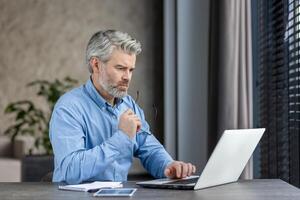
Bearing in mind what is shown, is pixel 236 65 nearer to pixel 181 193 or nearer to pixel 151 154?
pixel 151 154

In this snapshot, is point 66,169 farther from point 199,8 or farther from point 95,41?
point 199,8

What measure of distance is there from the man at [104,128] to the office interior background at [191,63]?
19 cm

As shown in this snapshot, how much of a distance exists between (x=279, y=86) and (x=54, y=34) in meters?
3.50

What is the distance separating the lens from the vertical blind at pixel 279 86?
306cm

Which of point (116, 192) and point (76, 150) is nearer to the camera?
point (116, 192)

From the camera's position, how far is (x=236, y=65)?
331cm

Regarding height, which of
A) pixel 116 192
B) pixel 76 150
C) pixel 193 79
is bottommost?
pixel 116 192

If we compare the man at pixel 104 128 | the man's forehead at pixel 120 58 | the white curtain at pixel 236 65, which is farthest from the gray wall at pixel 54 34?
the man's forehead at pixel 120 58

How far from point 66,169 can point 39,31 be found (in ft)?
14.7

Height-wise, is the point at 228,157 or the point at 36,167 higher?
the point at 228,157

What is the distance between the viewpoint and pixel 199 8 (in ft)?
13.6

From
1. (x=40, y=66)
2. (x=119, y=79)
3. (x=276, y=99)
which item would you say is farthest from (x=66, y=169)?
(x=40, y=66)

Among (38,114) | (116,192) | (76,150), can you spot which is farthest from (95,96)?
(38,114)

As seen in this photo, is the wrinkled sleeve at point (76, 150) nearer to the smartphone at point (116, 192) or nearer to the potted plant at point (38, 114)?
the smartphone at point (116, 192)
